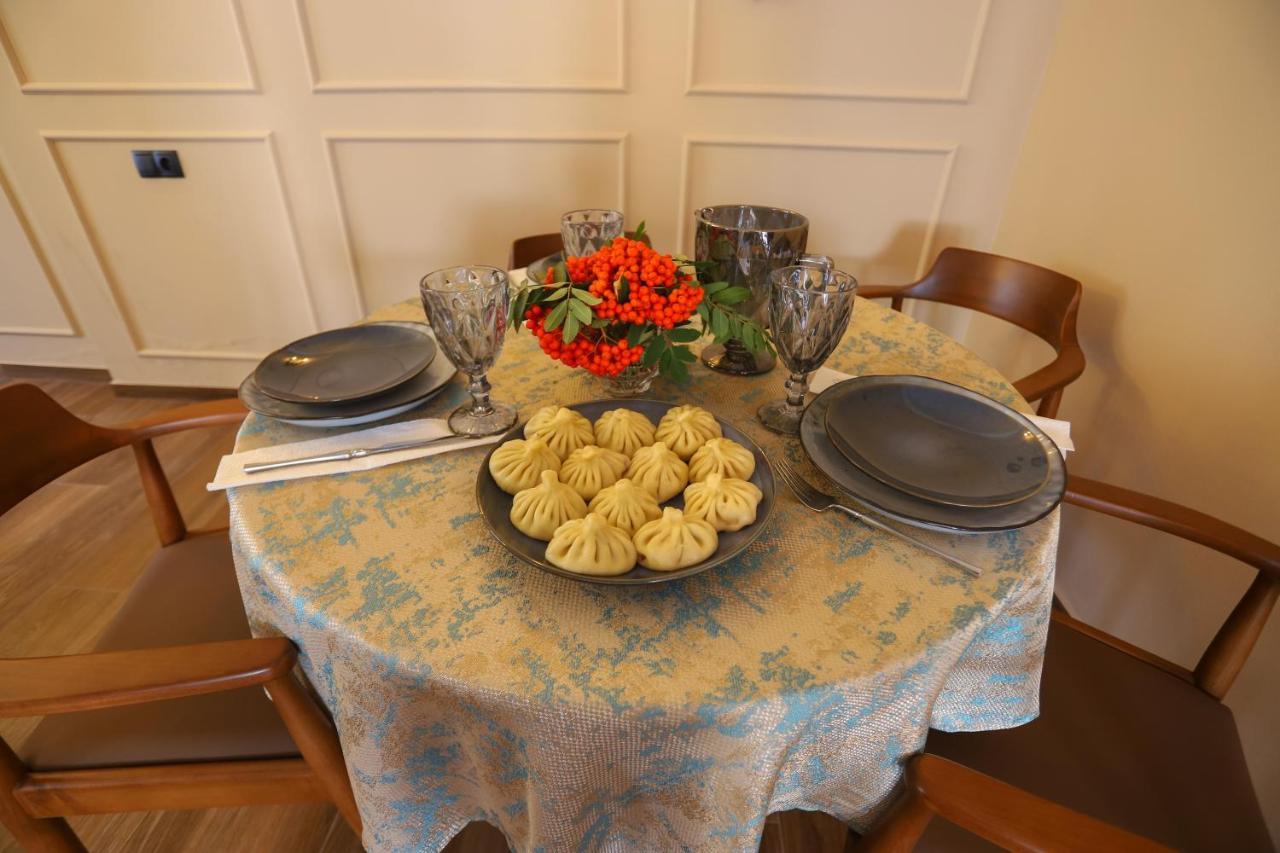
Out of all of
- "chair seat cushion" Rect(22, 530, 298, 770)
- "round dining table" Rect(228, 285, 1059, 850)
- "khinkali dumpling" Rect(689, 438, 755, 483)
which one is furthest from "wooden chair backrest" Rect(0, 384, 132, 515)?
"khinkali dumpling" Rect(689, 438, 755, 483)

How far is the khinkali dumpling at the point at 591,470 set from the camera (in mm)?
677

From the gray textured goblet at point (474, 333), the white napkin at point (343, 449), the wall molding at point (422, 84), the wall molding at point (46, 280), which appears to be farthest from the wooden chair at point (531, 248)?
the wall molding at point (46, 280)

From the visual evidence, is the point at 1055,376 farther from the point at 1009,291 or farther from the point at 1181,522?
the point at 1181,522

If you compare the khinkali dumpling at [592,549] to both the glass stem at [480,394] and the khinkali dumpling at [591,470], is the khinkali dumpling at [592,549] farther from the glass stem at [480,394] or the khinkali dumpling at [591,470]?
the glass stem at [480,394]

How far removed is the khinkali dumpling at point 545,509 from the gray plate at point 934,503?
284 mm

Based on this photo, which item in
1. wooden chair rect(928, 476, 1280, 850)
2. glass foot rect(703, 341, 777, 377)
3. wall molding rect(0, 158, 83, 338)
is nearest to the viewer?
wooden chair rect(928, 476, 1280, 850)

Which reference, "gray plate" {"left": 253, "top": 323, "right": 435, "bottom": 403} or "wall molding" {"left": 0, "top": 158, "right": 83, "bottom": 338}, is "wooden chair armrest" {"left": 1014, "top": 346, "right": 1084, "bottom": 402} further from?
"wall molding" {"left": 0, "top": 158, "right": 83, "bottom": 338}

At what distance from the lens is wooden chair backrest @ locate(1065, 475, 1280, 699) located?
2.54 ft

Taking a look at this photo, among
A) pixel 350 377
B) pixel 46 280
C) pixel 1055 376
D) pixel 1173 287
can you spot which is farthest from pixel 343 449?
pixel 46 280

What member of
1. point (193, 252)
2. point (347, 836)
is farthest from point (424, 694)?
point (193, 252)

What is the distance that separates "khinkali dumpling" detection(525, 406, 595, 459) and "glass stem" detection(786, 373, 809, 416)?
0.28 metres

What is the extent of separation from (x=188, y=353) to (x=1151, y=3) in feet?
9.73

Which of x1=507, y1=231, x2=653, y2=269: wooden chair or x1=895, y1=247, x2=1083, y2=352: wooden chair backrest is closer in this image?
x1=895, y1=247, x2=1083, y2=352: wooden chair backrest

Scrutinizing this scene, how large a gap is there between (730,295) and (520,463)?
381 millimetres
